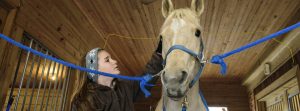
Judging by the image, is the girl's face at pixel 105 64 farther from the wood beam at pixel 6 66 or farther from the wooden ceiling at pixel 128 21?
the wooden ceiling at pixel 128 21

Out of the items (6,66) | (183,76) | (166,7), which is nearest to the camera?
(183,76)

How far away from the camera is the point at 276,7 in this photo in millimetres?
3055

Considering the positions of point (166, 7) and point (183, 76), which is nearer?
point (183, 76)

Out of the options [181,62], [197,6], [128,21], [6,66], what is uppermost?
[128,21]

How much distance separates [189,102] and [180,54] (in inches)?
12.4

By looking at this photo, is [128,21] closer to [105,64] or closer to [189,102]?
[105,64]

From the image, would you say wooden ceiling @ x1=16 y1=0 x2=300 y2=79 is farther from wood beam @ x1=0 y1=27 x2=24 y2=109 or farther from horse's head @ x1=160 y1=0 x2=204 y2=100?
horse's head @ x1=160 y1=0 x2=204 y2=100

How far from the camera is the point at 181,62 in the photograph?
1.09 metres

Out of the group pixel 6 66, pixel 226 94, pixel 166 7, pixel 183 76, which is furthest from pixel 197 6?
pixel 226 94

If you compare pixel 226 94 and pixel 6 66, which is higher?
pixel 226 94

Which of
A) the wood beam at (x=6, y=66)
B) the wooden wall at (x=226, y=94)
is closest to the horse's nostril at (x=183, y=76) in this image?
the wood beam at (x=6, y=66)

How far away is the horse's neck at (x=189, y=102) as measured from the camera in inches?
50.2

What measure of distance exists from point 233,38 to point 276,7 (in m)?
0.97

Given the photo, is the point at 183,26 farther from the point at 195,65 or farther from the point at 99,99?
the point at 99,99
